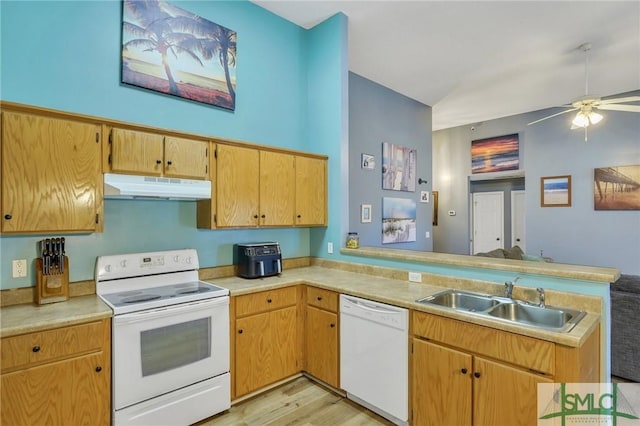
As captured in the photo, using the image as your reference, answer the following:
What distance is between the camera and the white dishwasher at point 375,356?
2.15 m

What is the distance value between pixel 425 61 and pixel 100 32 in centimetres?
344

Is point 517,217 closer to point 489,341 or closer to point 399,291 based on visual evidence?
point 399,291

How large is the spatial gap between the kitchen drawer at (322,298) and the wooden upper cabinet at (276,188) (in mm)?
700

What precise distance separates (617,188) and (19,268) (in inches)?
282

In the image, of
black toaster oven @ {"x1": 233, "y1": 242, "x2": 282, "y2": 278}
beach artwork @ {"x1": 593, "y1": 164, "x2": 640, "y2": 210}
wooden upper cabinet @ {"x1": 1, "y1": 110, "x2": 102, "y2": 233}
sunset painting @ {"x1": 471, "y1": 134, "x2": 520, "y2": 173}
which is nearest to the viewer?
wooden upper cabinet @ {"x1": 1, "y1": 110, "x2": 102, "y2": 233}

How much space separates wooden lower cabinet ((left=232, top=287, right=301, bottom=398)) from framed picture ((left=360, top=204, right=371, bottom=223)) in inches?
72.0

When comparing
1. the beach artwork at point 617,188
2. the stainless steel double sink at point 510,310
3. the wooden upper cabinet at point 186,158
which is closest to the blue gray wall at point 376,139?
the stainless steel double sink at point 510,310

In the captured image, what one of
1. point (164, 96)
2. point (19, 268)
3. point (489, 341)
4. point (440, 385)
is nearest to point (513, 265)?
point (489, 341)

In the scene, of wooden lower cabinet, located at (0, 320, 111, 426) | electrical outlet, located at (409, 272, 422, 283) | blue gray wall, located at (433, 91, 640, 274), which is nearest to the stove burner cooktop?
wooden lower cabinet, located at (0, 320, 111, 426)

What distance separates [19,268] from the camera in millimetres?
2016

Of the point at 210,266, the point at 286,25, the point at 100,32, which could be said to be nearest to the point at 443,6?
the point at 286,25

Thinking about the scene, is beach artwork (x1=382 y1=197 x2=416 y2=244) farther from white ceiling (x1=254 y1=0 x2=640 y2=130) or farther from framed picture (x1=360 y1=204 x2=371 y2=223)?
white ceiling (x1=254 y1=0 x2=640 y2=130)

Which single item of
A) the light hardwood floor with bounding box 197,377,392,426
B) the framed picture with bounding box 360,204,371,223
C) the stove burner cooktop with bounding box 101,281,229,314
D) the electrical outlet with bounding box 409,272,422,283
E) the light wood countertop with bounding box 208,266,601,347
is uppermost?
the framed picture with bounding box 360,204,371,223

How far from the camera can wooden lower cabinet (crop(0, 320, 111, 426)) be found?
5.31 feet
